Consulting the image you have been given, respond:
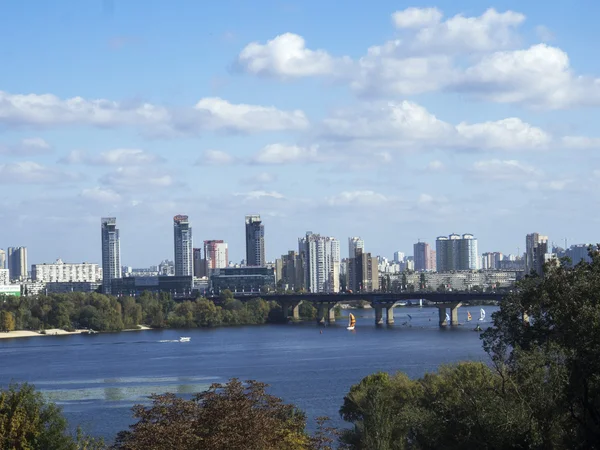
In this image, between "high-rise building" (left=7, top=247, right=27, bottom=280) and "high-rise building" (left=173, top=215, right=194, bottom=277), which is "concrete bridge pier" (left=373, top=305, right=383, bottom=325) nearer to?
"high-rise building" (left=173, top=215, right=194, bottom=277)

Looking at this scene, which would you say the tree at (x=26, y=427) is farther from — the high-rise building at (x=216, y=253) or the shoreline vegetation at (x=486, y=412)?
the high-rise building at (x=216, y=253)

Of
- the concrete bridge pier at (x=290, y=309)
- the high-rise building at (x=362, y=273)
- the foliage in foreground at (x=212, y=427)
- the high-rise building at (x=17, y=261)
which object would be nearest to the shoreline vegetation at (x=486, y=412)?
the foliage in foreground at (x=212, y=427)

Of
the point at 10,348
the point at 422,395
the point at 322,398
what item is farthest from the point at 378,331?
the point at 422,395

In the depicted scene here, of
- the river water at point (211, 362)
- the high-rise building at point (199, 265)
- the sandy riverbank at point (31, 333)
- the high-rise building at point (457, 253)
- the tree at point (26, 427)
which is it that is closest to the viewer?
the tree at point (26, 427)

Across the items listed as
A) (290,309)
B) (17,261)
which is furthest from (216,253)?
(290,309)

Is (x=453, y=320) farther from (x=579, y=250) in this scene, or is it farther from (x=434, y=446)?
(x=579, y=250)

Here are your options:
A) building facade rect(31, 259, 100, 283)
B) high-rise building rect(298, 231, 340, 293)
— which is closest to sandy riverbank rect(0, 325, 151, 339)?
high-rise building rect(298, 231, 340, 293)
